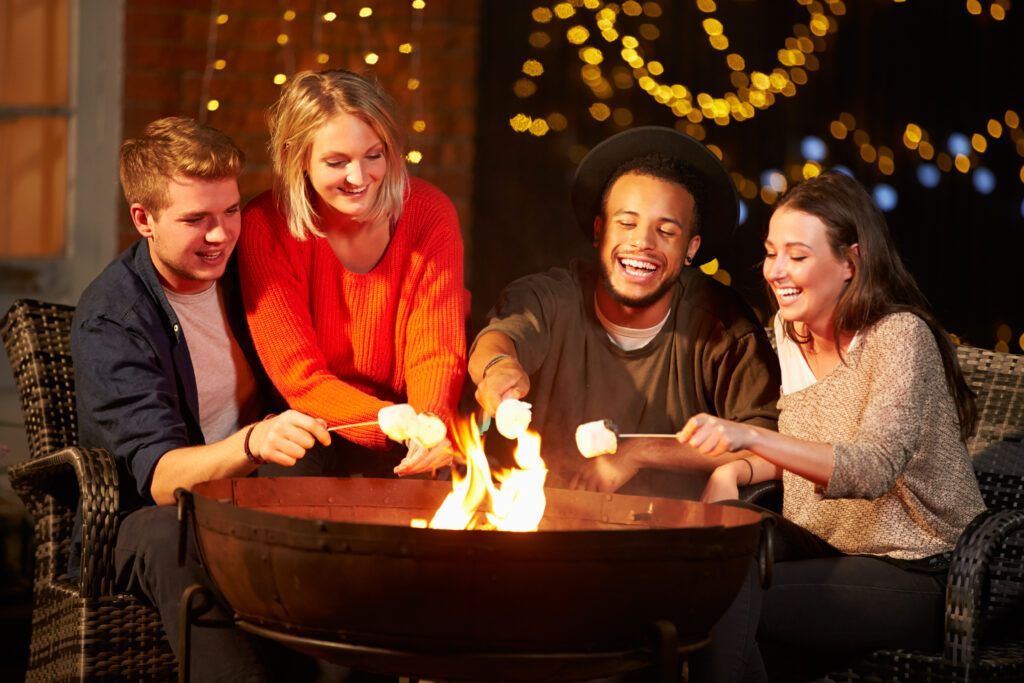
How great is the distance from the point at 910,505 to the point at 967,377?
0.57 m

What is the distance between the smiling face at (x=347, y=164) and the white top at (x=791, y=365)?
95 cm

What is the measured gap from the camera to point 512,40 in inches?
156

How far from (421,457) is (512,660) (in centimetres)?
76

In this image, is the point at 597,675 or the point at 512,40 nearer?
the point at 597,675

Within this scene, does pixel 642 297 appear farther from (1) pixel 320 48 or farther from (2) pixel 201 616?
(1) pixel 320 48

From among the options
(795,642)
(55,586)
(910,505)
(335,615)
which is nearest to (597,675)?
(335,615)

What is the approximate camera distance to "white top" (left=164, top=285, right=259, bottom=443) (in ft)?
9.35

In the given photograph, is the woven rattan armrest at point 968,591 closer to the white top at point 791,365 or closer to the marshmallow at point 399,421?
the white top at point 791,365

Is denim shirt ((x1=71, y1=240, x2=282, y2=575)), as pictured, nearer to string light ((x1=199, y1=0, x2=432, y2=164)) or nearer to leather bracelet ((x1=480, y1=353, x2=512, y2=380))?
leather bracelet ((x1=480, y1=353, x2=512, y2=380))

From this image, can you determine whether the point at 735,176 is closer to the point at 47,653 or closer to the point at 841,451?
the point at 841,451

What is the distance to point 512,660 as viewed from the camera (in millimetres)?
1966

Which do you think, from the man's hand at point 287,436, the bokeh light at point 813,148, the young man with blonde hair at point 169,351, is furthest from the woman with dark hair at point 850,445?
the bokeh light at point 813,148

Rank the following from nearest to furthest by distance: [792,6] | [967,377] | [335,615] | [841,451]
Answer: [335,615], [841,451], [967,377], [792,6]

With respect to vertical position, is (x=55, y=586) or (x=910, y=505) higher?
(x=910, y=505)
